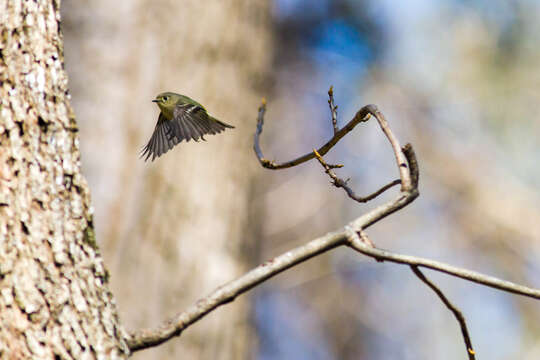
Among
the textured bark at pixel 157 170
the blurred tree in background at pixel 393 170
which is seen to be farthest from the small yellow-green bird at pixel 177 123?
the blurred tree in background at pixel 393 170

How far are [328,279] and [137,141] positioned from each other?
4737 mm

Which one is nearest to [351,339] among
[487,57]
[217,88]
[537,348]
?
[537,348]

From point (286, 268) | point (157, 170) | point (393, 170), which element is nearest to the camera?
point (286, 268)

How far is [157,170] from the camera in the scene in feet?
10.0

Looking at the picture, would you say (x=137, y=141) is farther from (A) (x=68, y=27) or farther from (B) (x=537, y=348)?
(B) (x=537, y=348)

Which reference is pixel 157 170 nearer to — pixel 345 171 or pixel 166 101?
pixel 166 101

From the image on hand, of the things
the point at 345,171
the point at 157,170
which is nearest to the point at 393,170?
the point at 345,171

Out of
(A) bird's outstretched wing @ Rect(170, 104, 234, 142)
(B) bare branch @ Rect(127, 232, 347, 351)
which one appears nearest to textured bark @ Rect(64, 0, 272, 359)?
(B) bare branch @ Rect(127, 232, 347, 351)

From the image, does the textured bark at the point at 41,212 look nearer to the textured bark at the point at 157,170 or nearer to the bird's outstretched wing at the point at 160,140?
the bird's outstretched wing at the point at 160,140

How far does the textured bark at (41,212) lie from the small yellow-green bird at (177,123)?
14cm

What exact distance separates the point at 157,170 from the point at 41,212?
6.57ft

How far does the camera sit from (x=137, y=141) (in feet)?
9.84

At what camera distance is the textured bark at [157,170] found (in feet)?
9.64

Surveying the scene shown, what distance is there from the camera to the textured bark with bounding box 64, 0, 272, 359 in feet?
9.64
